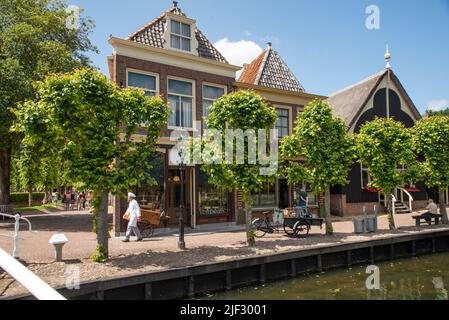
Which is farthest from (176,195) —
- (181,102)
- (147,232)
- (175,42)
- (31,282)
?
(31,282)

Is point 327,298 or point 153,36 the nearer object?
point 327,298

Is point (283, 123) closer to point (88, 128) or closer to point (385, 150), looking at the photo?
point (385, 150)

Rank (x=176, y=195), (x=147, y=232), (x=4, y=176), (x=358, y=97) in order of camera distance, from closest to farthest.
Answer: (x=147, y=232) → (x=176, y=195) → (x=4, y=176) → (x=358, y=97)

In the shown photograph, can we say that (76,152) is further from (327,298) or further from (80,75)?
(327,298)

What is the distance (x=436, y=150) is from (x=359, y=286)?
36.0ft

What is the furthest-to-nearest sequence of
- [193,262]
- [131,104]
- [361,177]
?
[361,177]
[131,104]
[193,262]

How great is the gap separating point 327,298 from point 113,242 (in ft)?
25.1

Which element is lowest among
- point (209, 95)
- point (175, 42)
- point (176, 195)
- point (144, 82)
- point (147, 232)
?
point (147, 232)

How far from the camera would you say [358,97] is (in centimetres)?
2427

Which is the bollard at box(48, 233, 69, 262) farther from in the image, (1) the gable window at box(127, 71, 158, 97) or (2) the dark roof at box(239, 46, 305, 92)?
(2) the dark roof at box(239, 46, 305, 92)

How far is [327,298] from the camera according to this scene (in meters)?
8.38

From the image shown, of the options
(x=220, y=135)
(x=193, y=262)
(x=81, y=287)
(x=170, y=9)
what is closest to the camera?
(x=81, y=287)

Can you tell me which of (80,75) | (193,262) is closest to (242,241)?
(193,262)
